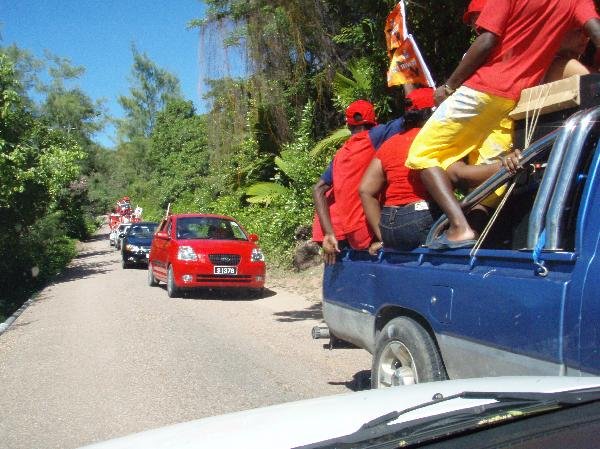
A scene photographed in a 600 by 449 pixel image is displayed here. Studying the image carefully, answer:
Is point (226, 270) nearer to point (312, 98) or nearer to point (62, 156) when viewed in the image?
point (312, 98)

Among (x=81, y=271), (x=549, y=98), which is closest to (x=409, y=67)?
(x=549, y=98)

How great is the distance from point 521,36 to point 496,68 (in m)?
A: 0.25

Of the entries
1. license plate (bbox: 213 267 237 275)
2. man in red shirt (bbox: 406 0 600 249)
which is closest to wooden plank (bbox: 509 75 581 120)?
man in red shirt (bbox: 406 0 600 249)

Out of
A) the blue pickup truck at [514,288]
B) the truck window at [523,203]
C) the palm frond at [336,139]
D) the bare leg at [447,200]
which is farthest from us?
the palm frond at [336,139]

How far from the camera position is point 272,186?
19953 mm

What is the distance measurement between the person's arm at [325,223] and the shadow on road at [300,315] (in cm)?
542

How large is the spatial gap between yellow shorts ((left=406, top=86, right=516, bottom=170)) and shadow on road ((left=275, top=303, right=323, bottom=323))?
6910 millimetres

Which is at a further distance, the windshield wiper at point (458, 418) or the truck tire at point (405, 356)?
the truck tire at point (405, 356)

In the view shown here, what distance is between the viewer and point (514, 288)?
3.53 meters

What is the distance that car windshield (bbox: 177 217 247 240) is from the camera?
14867mm

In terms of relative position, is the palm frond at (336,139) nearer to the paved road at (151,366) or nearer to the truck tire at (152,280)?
the paved road at (151,366)

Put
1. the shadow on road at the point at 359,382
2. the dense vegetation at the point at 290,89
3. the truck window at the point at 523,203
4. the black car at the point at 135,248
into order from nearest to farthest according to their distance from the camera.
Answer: the truck window at the point at 523,203, the shadow on road at the point at 359,382, the dense vegetation at the point at 290,89, the black car at the point at 135,248

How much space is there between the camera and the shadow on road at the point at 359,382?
6.57m

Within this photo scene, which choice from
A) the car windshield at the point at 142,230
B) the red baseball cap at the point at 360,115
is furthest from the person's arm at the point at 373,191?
the car windshield at the point at 142,230
